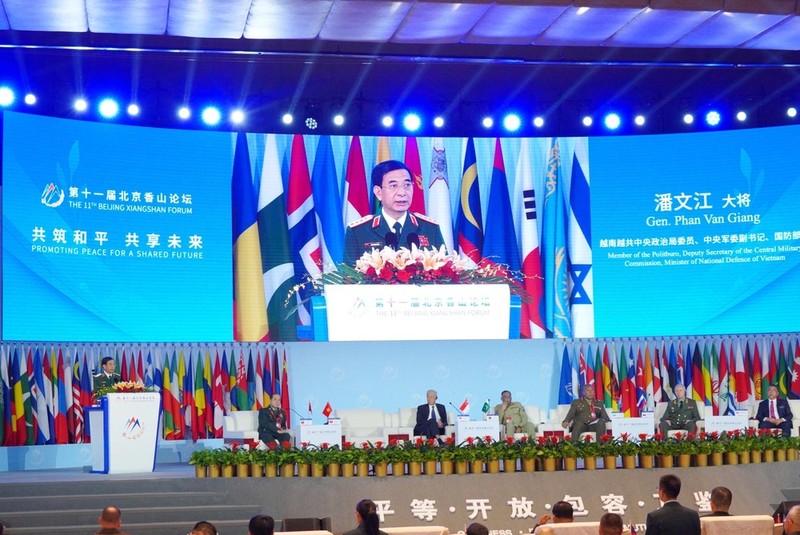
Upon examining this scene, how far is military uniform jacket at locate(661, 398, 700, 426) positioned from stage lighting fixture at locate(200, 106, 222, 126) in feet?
21.6

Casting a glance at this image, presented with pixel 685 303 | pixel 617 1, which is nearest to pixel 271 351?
pixel 685 303

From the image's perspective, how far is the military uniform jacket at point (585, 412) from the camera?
1201cm

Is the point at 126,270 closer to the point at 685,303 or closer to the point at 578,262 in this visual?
the point at 578,262

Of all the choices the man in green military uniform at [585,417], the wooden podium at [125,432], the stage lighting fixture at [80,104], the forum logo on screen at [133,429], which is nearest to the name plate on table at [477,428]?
the man in green military uniform at [585,417]

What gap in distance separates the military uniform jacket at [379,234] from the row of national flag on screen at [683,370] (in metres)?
2.34

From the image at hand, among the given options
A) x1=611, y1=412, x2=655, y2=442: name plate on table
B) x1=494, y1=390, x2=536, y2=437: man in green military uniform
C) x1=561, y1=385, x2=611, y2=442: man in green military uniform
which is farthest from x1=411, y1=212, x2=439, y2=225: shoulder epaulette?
x1=611, y1=412, x2=655, y2=442: name plate on table

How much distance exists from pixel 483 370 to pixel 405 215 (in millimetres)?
2295

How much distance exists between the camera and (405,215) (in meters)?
14.8

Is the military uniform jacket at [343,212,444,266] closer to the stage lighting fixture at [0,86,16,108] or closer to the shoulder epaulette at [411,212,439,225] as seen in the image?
the shoulder epaulette at [411,212,439,225]

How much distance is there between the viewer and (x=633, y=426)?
35.9ft

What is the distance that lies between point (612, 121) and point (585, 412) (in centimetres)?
491

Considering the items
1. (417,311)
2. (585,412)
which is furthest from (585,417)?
(417,311)

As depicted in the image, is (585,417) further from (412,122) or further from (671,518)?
(671,518)

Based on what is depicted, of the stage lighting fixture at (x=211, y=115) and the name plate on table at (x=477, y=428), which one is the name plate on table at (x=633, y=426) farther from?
the stage lighting fixture at (x=211, y=115)
